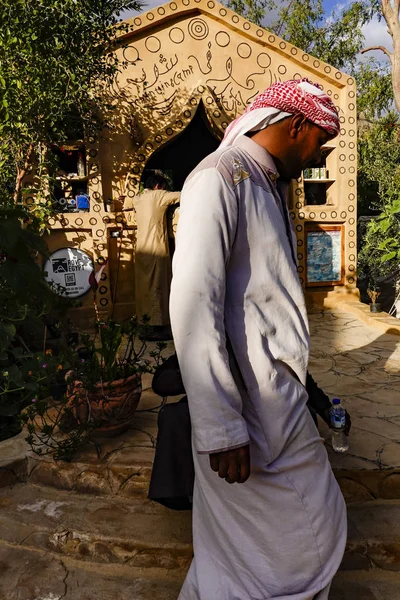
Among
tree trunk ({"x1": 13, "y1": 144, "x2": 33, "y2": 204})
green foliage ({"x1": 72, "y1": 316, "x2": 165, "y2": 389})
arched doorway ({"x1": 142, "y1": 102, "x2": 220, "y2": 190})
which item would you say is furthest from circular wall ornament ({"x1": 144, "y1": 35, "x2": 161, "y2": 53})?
green foliage ({"x1": 72, "y1": 316, "x2": 165, "y2": 389})

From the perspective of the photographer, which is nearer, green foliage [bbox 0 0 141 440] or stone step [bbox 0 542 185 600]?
stone step [bbox 0 542 185 600]

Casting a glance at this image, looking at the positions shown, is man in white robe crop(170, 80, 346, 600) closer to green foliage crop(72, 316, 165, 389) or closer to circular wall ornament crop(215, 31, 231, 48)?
green foliage crop(72, 316, 165, 389)

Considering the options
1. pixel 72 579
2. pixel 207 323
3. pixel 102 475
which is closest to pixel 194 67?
pixel 102 475

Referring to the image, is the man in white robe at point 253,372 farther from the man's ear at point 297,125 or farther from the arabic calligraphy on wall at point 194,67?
the arabic calligraphy on wall at point 194,67

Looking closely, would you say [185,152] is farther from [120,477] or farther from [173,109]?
[120,477]

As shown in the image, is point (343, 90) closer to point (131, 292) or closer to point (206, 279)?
point (131, 292)

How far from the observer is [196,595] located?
1.49 meters

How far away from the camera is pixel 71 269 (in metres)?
6.34

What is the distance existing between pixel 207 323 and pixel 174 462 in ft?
2.41

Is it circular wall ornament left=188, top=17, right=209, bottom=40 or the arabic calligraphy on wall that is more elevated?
circular wall ornament left=188, top=17, right=209, bottom=40

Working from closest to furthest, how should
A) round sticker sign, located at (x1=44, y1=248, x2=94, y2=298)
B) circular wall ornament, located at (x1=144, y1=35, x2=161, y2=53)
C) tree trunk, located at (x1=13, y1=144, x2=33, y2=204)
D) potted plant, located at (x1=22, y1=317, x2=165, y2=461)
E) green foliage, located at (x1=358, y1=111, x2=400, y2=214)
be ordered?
potted plant, located at (x1=22, y1=317, x2=165, y2=461), tree trunk, located at (x1=13, y1=144, x2=33, y2=204), round sticker sign, located at (x1=44, y1=248, x2=94, y2=298), circular wall ornament, located at (x1=144, y1=35, x2=161, y2=53), green foliage, located at (x1=358, y1=111, x2=400, y2=214)

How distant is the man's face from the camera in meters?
1.53

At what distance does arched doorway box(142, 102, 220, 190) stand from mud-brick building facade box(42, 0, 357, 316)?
175cm

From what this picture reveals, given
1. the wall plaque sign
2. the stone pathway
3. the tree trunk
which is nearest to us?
the stone pathway
